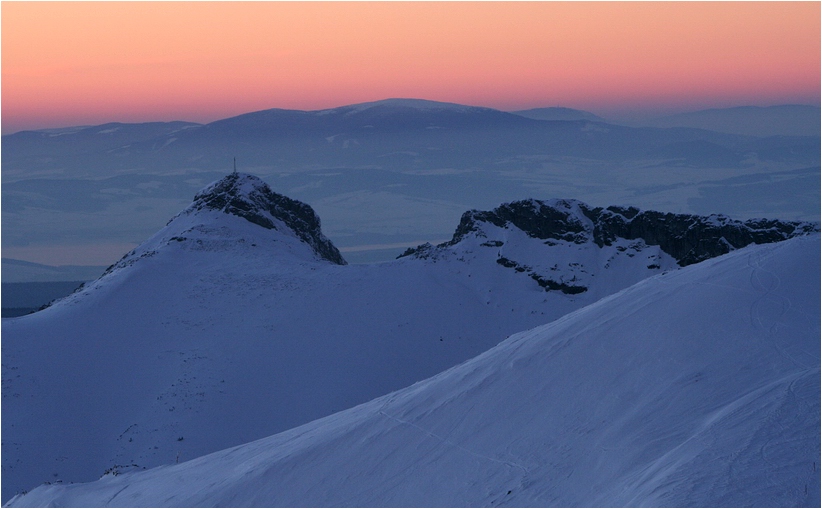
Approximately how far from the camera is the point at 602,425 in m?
18.2

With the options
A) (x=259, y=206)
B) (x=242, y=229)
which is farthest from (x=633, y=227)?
(x=242, y=229)

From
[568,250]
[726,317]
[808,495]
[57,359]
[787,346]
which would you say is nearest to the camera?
[808,495]

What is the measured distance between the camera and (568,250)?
61.6 m

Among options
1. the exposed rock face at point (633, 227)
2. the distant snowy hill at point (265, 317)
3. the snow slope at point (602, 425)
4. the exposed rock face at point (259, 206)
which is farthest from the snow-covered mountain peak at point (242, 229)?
the snow slope at point (602, 425)

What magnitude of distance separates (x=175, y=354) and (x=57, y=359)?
5338 millimetres

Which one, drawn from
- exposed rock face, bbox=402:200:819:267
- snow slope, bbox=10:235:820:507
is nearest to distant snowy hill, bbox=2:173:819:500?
exposed rock face, bbox=402:200:819:267

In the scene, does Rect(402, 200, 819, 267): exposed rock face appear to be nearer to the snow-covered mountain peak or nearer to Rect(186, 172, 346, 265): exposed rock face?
Rect(186, 172, 346, 265): exposed rock face

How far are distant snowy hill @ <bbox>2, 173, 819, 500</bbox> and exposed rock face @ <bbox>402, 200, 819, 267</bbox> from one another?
4.9 inches

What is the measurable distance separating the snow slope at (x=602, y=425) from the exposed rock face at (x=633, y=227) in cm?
3334

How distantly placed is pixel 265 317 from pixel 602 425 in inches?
1257

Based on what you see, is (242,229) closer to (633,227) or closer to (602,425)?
(633,227)

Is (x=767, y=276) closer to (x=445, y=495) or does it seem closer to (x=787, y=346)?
(x=787, y=346)

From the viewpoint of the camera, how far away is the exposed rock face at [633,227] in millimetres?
57094

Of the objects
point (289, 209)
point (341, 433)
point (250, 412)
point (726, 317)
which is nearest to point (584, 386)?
point (726, 317)
